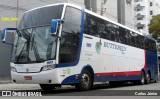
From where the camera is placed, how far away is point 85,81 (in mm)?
15617

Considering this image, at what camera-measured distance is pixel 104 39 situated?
706 inches

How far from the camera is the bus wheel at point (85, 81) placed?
50.2 feet

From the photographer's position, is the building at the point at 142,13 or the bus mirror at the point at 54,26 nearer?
the bus mirror at the point at 54,26

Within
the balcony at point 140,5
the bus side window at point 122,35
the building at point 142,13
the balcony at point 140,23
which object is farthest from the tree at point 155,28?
the balcony at point 140,5

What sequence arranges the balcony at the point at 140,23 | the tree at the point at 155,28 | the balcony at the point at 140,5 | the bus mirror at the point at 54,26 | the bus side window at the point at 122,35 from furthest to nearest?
the balcony at the point at 140,5 < the balcony at the point at 140,23 < the tree at the point at 155,28 < the bus side window at the point at 122,35 < the bus mirror at the point at 54,26

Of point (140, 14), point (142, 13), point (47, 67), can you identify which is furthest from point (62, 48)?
point (142, 13)

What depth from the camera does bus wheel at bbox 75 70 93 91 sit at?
1530 cm

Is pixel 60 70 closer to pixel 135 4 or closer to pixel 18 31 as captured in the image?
pixel 18 31

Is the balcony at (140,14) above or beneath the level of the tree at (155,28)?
above

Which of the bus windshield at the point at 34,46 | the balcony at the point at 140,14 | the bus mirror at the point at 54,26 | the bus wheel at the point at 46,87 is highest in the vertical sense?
the balcony at the point at 140,14

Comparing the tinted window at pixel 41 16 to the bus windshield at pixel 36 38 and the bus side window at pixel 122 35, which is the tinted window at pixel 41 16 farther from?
the bus side window at pixel 122 35

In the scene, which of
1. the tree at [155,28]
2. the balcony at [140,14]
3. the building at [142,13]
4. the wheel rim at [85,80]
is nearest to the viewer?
the wheel rim at [85,80]

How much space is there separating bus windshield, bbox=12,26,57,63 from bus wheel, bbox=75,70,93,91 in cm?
230

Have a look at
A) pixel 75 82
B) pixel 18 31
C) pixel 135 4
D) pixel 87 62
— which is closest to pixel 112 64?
pixel 87 62
